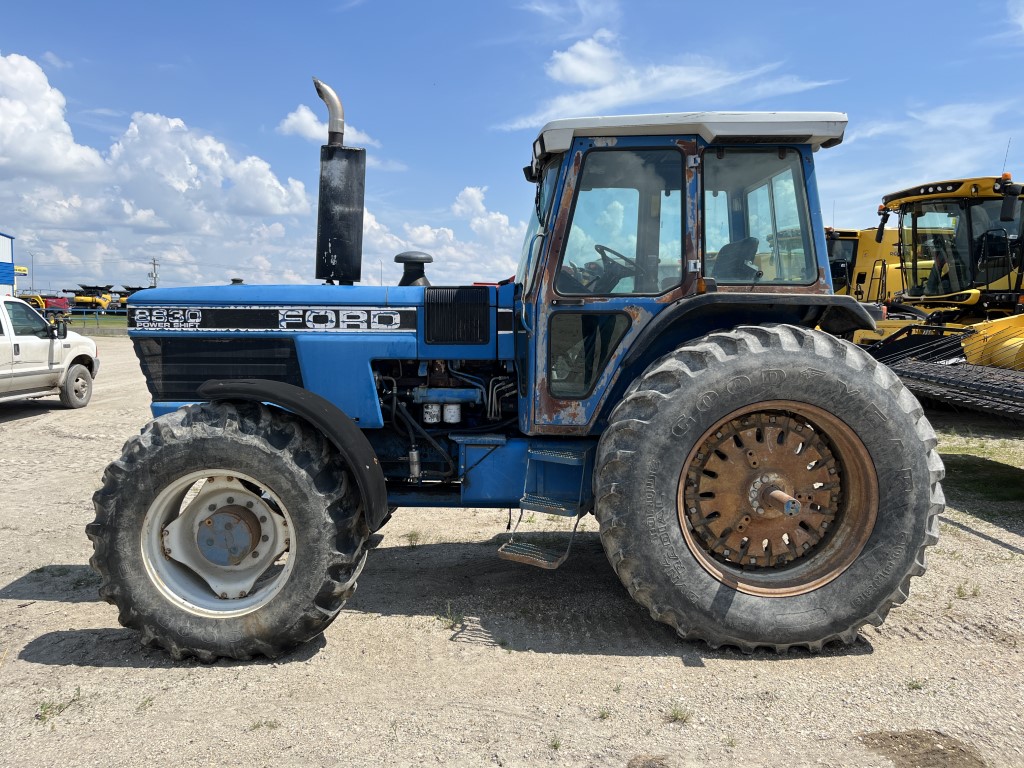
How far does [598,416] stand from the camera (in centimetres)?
372

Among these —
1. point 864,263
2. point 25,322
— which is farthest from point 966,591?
point 864,263

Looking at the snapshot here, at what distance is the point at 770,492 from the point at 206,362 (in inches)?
122

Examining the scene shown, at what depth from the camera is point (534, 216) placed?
4.17 meters

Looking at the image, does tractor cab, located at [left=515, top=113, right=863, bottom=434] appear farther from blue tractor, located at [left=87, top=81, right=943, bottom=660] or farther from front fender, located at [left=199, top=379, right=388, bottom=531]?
front fender, located at [left=199, top=379, right=388, bottom=531]

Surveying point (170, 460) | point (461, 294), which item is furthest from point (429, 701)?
point (461, 294)

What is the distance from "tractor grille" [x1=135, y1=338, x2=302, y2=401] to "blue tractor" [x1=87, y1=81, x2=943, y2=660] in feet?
0.04

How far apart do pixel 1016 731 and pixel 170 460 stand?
376cm

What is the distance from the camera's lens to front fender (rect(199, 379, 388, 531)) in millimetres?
3377

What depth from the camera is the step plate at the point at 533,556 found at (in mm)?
3514

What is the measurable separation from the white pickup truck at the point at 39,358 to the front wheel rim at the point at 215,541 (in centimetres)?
880

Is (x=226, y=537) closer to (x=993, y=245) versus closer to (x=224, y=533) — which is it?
(x=224, y=533)

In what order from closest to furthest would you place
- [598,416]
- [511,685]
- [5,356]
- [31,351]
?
[511,685]
[598,416]
[5,356]
[31,351]

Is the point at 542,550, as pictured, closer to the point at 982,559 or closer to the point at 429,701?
the point at 429,701

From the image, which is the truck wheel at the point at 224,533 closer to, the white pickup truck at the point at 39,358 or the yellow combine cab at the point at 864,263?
the white pickup truck at the point at 39,358
